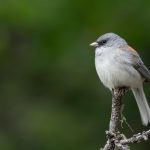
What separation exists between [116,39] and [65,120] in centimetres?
329

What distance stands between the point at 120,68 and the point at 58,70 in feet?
12.4

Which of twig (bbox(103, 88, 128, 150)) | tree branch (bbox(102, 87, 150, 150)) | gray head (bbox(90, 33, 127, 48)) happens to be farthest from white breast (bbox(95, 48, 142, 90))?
tree branch (bbox(102, 87, 150, 150))

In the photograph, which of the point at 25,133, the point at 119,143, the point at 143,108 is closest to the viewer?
the point at 119,143

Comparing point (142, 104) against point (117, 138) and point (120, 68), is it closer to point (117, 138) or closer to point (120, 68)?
point (120, 68)

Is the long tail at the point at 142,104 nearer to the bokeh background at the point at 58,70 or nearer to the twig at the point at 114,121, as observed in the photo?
the twig at the point at 114,121

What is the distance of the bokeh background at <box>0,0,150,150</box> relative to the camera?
9383mm

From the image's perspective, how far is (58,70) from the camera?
1000cm

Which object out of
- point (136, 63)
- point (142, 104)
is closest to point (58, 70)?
point (136, 63)

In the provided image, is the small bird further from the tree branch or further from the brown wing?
the tree branch

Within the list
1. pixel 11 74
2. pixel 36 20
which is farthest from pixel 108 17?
pixel 11 74

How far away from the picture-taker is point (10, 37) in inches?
401

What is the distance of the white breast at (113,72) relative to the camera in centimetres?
615

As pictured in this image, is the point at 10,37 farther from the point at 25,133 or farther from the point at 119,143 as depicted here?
the point at 119,143

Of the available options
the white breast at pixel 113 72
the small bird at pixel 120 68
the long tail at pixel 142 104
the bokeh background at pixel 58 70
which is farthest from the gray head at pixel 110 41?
the bokeh background at pixel 58 70
